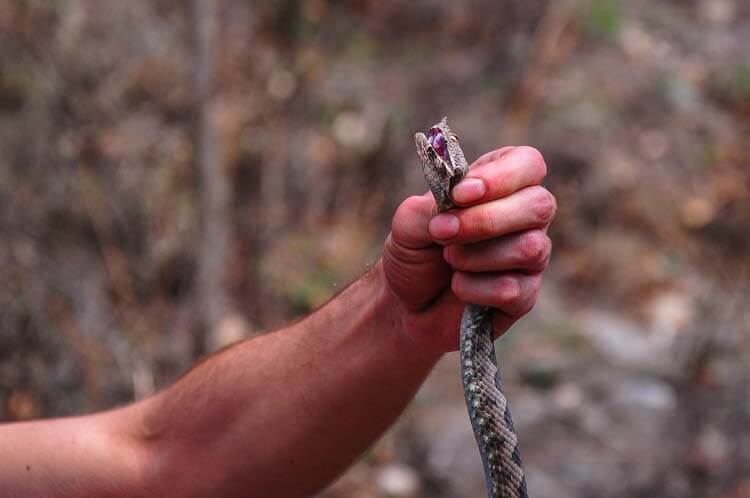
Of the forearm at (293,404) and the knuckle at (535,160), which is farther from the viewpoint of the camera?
the forearm at (293,404)

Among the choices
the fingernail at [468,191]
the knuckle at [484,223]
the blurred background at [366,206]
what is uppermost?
the blurred background at [366,206]

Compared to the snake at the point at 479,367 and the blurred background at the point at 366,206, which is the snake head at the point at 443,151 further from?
the blurred background at the point at 366,206

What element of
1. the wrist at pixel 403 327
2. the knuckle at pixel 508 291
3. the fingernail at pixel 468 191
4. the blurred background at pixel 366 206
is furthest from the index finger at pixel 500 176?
the blurred background at pixel 366 206

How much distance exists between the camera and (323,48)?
6930 millimetres

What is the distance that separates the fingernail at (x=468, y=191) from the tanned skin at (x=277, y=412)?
179 mm

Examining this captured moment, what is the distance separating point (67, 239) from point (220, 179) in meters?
0.92

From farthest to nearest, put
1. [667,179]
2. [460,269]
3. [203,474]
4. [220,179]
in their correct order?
[667,179] → [220,179] → [203,474] → [460,269]

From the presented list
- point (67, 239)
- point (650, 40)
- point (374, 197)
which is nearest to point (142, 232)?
point (67, 239)

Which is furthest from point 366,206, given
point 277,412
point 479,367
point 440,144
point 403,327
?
point 440,144

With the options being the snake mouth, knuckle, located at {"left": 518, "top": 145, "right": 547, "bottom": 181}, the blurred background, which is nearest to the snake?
the snake mouth

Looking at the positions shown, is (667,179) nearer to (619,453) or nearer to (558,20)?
(558,20)

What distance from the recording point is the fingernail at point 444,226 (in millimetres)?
1598

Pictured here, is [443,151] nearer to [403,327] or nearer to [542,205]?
[542,205]

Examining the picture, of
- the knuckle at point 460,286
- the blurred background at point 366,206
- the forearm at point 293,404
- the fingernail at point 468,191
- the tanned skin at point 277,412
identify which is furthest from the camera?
the blurred background at point 366,206
